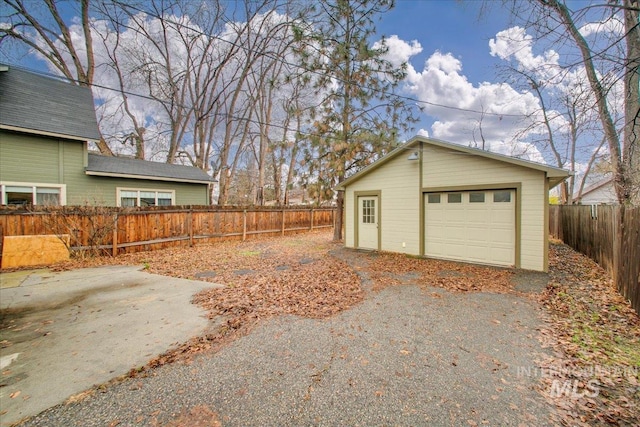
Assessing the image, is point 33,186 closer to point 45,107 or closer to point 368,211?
point 45,107

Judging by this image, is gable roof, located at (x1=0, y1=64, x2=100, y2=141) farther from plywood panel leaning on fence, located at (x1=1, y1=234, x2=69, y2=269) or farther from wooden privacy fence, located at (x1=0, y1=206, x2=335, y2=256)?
plywood panel leaning on fence, located at (x1=1, y1=234, x2=69, y2=269)

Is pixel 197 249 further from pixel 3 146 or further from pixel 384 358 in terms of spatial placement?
pixel 384 358

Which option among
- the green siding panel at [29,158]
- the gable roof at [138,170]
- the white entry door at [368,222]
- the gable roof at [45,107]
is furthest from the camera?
the gable roof at [138,170]

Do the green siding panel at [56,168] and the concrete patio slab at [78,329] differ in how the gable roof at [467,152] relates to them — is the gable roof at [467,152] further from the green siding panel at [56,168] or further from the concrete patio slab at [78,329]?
the green siding panel at [56,168]

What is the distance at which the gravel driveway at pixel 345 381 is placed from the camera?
213cm

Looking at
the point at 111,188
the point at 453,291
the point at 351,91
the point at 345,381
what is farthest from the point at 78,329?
the point at 351,91

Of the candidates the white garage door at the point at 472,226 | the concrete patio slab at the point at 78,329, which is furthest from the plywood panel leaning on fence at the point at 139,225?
the white garage door at the point at 472,226

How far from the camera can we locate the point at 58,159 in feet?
32.0

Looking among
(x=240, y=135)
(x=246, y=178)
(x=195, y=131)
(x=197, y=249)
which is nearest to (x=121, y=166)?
(x=197, y=249)

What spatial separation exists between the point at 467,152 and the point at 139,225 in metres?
10.7

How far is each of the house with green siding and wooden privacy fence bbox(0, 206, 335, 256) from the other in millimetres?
890

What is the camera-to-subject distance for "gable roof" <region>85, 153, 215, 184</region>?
1059 cm

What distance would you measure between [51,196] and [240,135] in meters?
13.7

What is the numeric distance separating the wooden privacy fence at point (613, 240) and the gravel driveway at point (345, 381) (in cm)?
213
